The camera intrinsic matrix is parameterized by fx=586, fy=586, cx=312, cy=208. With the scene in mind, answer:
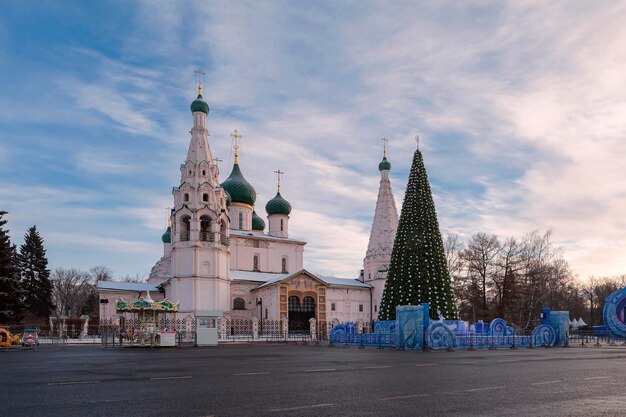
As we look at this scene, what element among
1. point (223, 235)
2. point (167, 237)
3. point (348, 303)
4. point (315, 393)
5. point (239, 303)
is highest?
point (167, 237)

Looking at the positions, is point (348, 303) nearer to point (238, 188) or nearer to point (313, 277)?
point (313, 277)

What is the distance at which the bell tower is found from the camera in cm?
5191

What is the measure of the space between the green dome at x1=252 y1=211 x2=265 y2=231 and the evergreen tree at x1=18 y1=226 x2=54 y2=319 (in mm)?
24993

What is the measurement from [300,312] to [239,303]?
618cm

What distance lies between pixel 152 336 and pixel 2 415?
1016 inches

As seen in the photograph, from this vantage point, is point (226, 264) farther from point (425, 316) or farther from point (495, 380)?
point (495, 380)

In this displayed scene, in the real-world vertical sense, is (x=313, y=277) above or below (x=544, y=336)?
above

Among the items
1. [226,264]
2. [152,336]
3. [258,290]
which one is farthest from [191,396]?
[258,290]

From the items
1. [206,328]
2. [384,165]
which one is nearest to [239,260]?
[384,165]

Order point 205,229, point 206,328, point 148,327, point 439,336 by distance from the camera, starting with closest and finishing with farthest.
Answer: point 439,336 → point 148,327 → point 206,328 → point 205,229

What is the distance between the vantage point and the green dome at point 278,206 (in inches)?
2643

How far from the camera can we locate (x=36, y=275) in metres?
69.3

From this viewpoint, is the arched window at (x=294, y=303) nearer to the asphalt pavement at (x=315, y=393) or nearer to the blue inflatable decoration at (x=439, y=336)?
the blue inflatable decoration at (x=439, y=336)

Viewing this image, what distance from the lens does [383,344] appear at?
2878cm
